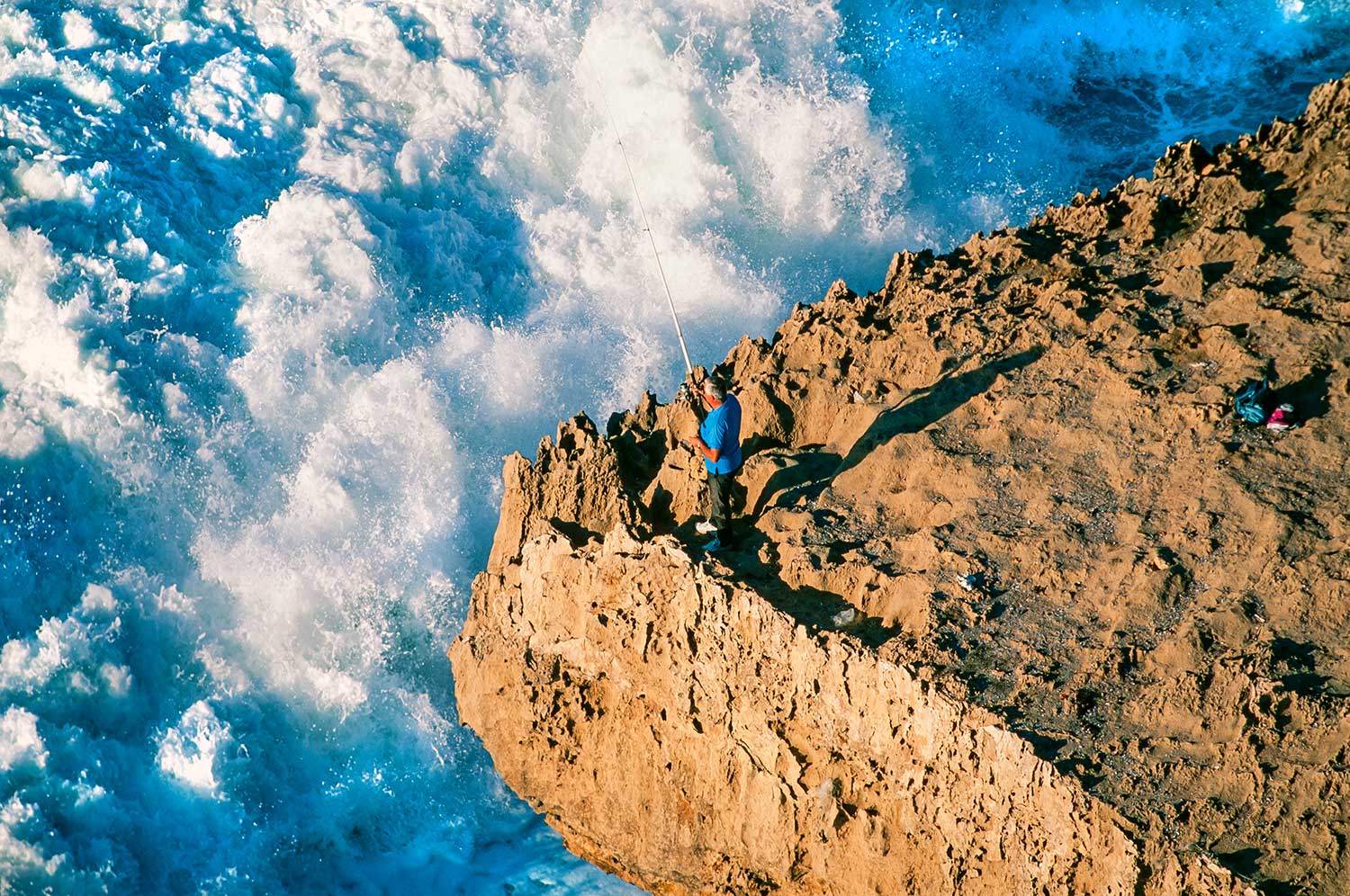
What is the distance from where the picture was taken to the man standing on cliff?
682cm

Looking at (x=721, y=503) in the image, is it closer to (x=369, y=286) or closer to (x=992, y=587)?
(x=992, y=587)

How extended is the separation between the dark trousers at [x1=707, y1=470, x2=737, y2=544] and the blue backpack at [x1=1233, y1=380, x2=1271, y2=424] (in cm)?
296

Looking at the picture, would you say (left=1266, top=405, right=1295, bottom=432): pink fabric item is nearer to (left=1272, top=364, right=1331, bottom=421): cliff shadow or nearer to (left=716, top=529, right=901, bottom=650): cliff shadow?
(left=1272, top=364, right=1331, bottom=421): cliff shadow

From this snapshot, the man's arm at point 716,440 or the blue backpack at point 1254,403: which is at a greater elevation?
the man's arm at point 716,440

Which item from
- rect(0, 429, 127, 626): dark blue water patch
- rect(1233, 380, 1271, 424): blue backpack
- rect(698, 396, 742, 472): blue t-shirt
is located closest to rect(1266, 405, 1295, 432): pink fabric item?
rect(1233, 380, 1271, 424): blue backpack

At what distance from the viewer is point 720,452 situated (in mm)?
6852

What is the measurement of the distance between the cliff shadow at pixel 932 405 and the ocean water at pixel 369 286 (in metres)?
3.62

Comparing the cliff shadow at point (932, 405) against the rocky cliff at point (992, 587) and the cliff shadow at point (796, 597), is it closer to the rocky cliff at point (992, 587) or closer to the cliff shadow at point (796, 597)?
the rocky cliff at point (992, 587)

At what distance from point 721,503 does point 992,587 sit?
178cm

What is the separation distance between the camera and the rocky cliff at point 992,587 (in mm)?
5020

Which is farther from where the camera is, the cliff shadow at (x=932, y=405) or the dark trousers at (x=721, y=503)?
the cliff shadow at (x=932, y=405)

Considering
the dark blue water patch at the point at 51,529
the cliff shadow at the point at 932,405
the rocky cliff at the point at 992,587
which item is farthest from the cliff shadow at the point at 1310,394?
the dark blue water patch at the point at 51,529

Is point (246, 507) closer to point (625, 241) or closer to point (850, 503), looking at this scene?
point (625, 241)

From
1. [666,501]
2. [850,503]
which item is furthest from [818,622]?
[666,501]
